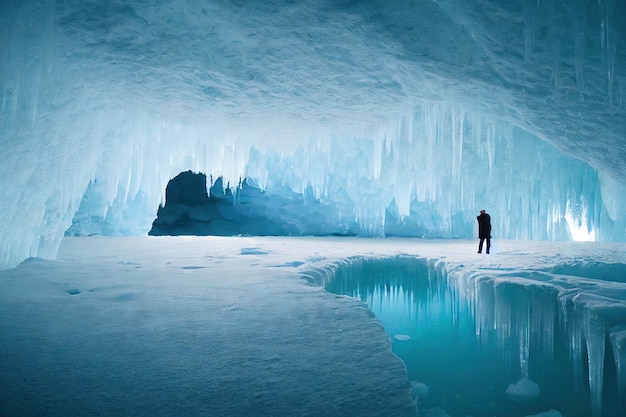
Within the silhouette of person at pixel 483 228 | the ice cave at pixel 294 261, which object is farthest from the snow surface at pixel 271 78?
the silhouette of person at pixel 483 228

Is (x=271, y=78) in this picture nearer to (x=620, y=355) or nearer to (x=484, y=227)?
(x=620, y=355)

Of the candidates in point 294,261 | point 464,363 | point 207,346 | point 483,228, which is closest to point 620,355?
point 464,363

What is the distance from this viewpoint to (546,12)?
450cm

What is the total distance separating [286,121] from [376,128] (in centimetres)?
293

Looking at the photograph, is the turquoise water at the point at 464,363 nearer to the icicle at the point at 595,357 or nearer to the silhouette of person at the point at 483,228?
the icicle at the point at 595,357

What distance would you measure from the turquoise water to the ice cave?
0.03 metres

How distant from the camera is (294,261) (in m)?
7.82

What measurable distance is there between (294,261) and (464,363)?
4517 mm

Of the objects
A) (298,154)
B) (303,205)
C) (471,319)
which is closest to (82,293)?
(471,319)

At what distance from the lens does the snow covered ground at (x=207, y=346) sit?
2053 millimetres

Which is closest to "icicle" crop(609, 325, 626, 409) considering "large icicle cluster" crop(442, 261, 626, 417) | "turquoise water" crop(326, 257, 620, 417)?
"large icicle cluster" crop(442, 261, 626, 417)

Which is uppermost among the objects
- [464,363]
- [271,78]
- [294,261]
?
[271,78]

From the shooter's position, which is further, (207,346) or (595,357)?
(595,357)

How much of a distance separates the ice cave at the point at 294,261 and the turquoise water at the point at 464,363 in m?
0.03
